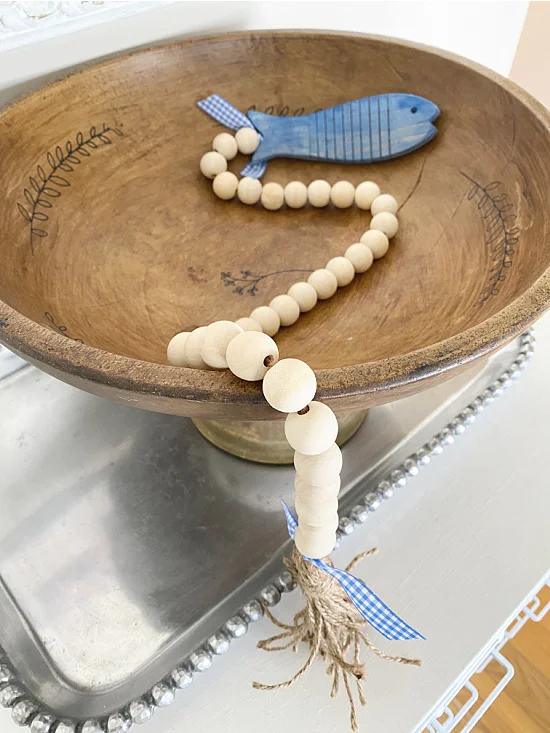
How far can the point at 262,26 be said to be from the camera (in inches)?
24.1

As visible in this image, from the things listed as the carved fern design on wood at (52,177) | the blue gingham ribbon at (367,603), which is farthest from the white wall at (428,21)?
the blue gingham ribbon at (367,603)

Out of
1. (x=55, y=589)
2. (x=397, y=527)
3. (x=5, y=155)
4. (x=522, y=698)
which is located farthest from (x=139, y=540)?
(x=522, y=698)

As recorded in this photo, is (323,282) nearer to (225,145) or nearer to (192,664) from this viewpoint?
(225,145)

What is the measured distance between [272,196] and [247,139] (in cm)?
6

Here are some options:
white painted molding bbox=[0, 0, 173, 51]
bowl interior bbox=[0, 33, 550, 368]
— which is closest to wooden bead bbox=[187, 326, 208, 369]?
bowl interior bbox=[0, 33, 550, 368]

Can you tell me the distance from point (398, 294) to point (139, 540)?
27cm

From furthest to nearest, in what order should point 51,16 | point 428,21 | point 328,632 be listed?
1. point 428,21
2. point 51,16
3. point 328,632

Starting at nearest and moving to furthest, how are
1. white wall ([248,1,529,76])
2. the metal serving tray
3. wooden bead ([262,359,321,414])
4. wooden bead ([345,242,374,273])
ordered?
wooden bead ([262,359,321,414]) → the metal serving tray → wooden bead ([345,242,374,273]) → white wall ([248,1,529,76])

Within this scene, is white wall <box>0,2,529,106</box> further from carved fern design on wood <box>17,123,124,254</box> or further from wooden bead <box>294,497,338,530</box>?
wooden bead <box>294,497,338,530</box>

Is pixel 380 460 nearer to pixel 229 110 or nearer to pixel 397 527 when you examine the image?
pixel 397 527

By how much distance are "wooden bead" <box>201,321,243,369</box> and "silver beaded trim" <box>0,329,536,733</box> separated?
0.20 meters

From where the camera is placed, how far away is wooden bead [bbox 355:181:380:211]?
1.77 ft

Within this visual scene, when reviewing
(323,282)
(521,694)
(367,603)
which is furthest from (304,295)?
(521,694)

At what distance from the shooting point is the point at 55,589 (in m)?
0.42
